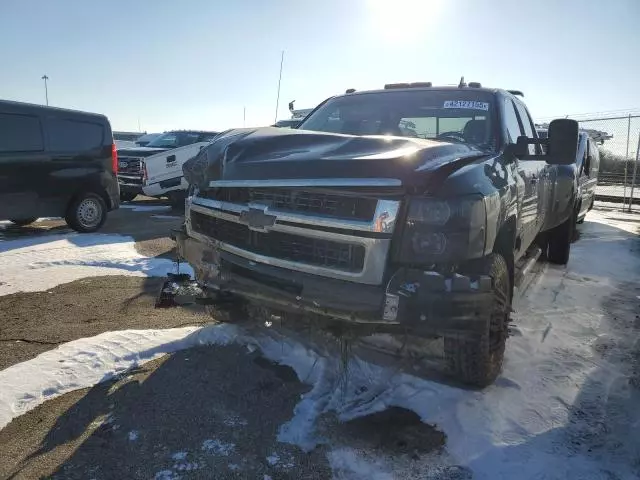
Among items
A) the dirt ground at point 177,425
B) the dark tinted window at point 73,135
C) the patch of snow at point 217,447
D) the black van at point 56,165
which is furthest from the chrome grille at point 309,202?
the dark tinted window at point 73,135

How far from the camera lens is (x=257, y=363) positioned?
11.8 ft

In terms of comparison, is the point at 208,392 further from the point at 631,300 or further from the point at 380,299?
the point at 631,300

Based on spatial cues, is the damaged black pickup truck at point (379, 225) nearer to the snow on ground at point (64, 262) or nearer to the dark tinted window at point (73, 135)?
the snow on ground at point (64, 262)

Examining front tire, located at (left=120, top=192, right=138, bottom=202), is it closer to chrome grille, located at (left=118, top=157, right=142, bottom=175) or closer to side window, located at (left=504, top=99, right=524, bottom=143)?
chrome grille, located at (left=118, top=157, right=142, bottom=175)

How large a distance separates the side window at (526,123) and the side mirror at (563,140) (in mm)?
1111

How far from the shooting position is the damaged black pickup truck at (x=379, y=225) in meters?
2.55

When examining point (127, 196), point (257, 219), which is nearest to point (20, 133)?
point (127, 196)

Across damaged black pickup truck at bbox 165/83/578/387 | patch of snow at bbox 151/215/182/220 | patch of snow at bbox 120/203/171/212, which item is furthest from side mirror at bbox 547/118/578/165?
patch of snow at bbox 120/203/171/212

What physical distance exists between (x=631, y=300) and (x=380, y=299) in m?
4.16

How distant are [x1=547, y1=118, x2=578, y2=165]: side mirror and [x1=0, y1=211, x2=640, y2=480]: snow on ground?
1.51 meters

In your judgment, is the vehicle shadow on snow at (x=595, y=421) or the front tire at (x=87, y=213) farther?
the front tire at (x=87, y=213)

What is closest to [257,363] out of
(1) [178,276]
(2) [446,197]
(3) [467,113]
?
(1) [178,276]

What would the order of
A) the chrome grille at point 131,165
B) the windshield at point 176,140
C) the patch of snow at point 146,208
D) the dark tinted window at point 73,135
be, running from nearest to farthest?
1. the dark tinted window at point 73,135
2. the patch of snow at point 146,208
3. the chrome grille at point 131,165
4. the windshield at point 176,140

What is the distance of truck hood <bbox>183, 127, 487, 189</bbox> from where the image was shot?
8.66 feet
